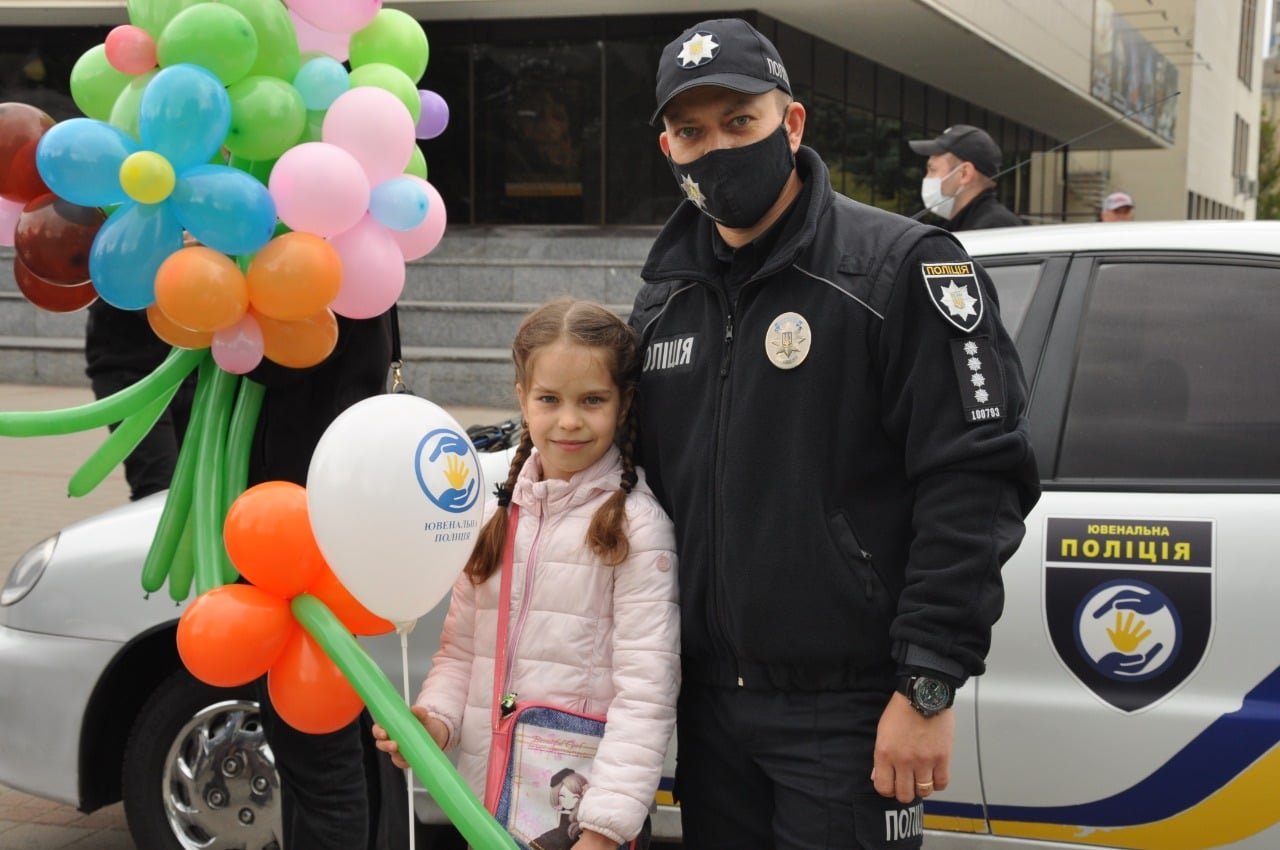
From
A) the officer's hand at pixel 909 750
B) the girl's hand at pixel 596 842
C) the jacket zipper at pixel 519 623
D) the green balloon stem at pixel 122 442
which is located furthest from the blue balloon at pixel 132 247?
the officer's hand at pixel 909 750

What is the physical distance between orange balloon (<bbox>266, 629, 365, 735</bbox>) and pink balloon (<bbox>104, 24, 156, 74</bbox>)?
1029 millimetres

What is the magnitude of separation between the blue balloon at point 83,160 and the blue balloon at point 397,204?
1.45 ft

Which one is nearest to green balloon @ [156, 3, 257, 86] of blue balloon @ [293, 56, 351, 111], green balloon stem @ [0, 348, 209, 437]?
blue balloon @ [293, 56, 351, 111]

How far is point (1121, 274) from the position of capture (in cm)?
330

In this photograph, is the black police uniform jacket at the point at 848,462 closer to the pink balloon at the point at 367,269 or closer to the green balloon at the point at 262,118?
the pink balloon at the point at 367,269

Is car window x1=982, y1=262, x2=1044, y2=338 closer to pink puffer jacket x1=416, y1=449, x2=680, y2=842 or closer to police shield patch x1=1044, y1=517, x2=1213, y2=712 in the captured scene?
police shield patch x1=1044, y1=517, x2=1213, y2=712

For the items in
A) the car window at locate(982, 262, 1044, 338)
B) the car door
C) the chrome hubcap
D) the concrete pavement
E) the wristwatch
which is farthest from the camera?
the concrete pavement

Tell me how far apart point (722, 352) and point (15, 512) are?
7.36m

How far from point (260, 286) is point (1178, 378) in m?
2.07

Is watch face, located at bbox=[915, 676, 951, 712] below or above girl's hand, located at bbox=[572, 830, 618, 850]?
above

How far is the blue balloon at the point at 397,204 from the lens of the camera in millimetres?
2537

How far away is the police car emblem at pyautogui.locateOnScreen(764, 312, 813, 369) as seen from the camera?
7.03 ft

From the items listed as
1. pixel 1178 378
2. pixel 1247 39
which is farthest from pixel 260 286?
pixel 1247 39

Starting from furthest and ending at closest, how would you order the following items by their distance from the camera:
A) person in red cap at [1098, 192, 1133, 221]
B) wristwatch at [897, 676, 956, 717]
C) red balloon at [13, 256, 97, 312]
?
person in red cap at [1098, 192, 1133, 221] < red balloon at [13, 256, 97, 312] < wristwatch at [897, 676, 956, 717]
